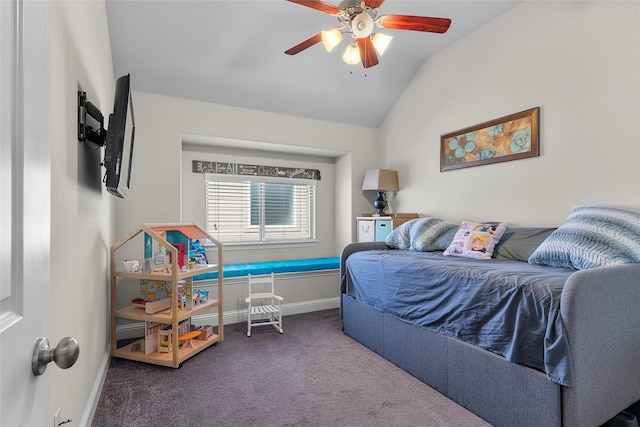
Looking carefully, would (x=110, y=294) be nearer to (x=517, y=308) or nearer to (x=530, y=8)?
(x=517, y=308)

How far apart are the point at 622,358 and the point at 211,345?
2788mm

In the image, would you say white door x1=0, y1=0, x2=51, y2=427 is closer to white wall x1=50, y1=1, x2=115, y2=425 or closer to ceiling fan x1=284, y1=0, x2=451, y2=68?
white wall x1=50, y1=1, x2=115, y2=425

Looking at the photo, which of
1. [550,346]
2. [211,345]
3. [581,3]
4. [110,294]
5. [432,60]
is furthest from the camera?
[432,60]

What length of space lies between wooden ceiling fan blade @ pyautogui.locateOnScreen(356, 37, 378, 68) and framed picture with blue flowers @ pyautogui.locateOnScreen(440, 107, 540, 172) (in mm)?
1335

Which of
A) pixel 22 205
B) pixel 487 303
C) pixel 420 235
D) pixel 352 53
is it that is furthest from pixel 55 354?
pixel 420 235

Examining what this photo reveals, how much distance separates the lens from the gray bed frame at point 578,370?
53.1 inches

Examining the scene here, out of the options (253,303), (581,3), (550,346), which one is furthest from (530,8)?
(253,303)

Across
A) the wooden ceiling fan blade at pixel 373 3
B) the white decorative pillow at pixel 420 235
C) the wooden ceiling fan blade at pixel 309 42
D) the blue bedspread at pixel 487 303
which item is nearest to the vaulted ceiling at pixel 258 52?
the wooden ceiling fan blade at pixel 309 42

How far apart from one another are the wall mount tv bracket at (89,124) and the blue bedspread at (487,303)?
2129 millimetres

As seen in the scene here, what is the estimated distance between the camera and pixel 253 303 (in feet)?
11.8

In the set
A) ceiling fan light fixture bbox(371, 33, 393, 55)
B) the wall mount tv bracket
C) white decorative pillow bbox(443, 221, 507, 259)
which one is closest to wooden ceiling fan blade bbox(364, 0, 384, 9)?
ceiling fan light fixture bbox(371, 33, 393, 55)

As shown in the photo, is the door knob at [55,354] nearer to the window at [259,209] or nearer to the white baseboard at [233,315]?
the white baseboard at [233,315]

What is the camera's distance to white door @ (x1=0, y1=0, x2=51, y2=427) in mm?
479

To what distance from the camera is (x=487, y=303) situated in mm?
1709
